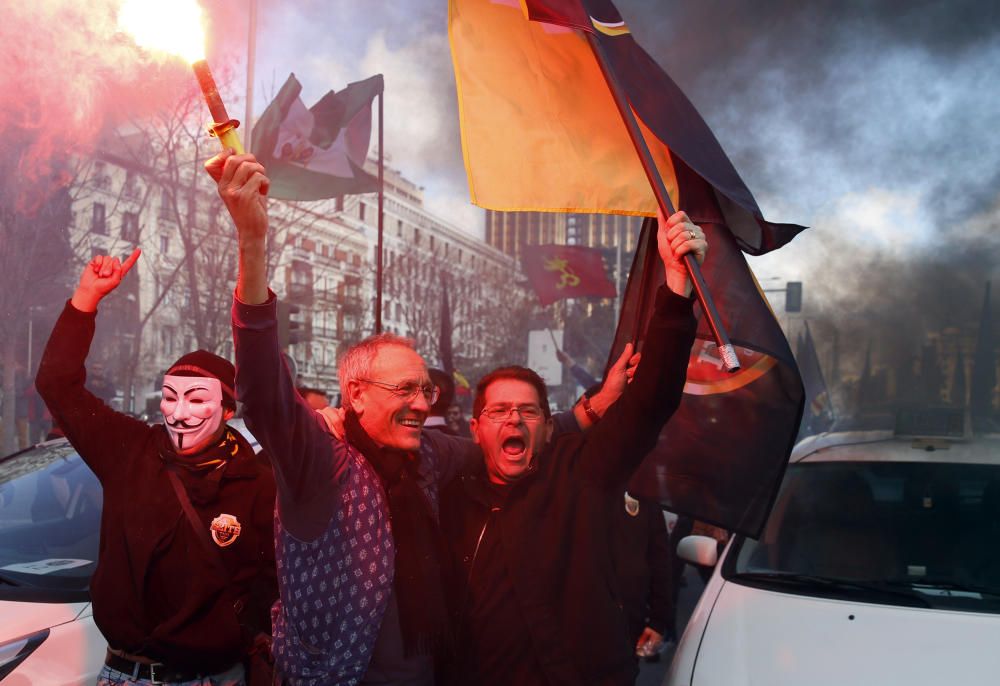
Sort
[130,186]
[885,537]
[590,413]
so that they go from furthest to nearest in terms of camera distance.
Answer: [130,186] → [885,537] → [590,413]

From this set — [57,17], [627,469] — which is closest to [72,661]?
[627,469]

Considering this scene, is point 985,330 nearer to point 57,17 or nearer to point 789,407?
point 789,407

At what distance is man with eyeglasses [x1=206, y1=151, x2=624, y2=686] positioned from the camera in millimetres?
1975

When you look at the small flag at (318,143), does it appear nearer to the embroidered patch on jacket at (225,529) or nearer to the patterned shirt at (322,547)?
the embroidered patch on jacket at (225,529)

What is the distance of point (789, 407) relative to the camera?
2.72m

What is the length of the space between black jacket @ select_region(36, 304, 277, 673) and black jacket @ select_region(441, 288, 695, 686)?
656 mm

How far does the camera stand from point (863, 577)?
3.34 meters

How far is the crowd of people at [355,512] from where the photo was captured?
84.5 inches

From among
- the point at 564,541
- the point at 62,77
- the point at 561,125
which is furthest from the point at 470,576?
the point at 62,77

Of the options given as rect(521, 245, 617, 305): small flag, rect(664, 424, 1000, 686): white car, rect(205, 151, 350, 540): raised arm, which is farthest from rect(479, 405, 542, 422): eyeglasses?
rect(521, 245, 617, 305): small flag

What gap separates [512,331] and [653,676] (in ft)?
84.4

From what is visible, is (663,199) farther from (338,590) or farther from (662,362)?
(338,590)

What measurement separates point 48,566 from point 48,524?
0.39m

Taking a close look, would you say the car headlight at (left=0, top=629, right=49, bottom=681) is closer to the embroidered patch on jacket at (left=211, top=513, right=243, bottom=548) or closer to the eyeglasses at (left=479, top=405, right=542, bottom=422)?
the embroidered patch on jacket at (left=211, top=513, right=243, bottom=548)
